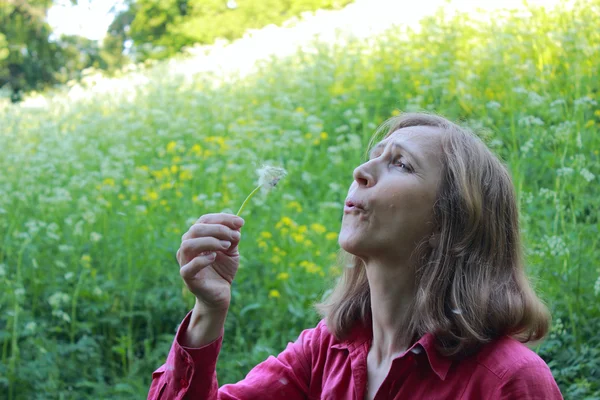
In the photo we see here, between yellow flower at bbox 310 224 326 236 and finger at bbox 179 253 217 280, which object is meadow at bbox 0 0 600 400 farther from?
finger at bbox 179 253 217 280

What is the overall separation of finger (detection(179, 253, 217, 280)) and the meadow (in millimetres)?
558

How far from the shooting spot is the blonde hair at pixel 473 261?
1552 mm

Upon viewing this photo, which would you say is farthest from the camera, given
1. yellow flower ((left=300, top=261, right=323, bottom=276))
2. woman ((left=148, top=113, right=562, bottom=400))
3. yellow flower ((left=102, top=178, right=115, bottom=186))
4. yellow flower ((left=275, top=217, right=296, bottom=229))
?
yellow flower ((left=102, top=178, right=115, bottom=186))

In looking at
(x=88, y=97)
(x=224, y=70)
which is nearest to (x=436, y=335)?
(x=224, y=70)

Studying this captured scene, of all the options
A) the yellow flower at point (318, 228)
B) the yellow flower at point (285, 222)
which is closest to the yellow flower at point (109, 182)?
the yellow flower at point (285, 222)

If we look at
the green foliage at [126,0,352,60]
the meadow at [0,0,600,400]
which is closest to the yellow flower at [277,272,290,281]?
the meadow at [0,0,600,400]

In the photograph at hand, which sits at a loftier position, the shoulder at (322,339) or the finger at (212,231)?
the finger at (212,231)

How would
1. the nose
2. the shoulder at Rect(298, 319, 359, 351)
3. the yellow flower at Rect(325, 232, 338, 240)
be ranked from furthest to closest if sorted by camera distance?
the yellow flower at Rect(325, 232, 338, 240) < the shoulder at Rect(298, 319, 359, 351) < the nose

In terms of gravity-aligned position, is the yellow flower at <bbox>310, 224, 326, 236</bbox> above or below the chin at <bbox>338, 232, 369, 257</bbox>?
below

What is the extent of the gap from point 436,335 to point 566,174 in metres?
1.81

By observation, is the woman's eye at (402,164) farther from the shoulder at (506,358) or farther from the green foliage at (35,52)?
the green foliage at (35,52)

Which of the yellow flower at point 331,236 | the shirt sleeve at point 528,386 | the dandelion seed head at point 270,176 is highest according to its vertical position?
the dandelion seed head at point 270,176

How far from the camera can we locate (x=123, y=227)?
183 inches

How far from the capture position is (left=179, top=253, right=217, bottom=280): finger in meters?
1.58
